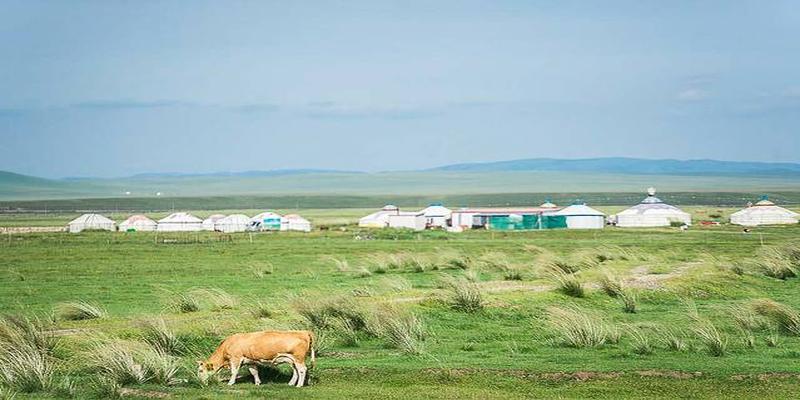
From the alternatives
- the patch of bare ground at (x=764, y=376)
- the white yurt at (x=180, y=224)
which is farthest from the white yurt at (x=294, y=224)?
the patch of bare ground at (x=764, y=376)

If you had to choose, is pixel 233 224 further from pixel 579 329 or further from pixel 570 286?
pixel 579 329

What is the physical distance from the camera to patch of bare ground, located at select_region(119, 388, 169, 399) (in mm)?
15491

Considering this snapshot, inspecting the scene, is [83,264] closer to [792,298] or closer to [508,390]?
[792,298]

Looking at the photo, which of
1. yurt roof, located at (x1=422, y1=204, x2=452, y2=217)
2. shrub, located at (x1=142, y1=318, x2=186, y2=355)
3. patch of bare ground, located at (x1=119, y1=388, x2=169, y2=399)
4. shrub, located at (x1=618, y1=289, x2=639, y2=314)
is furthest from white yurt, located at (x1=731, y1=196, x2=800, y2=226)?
patch of bare ground, located at (x1=119, y1=388, x2=169, y2=399)

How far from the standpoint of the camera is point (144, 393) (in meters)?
15.6

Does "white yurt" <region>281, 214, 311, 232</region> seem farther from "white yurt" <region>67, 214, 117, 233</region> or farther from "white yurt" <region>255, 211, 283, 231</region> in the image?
"white yurt" <region>67, 214, 117, 233</region>

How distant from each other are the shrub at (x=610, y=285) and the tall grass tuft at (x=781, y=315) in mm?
5356

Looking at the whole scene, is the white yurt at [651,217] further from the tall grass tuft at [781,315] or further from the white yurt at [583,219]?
the tall grass tuft at [781,315]

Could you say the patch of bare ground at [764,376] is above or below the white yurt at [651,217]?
above

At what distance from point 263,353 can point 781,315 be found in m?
12.2

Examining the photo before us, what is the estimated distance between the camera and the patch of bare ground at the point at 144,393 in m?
15.5

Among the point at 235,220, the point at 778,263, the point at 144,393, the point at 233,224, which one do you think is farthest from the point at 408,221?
the point at 144,393

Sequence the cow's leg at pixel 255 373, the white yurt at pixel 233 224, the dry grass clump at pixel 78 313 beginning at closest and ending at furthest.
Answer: the cow's leg at pixel 255 373
the dry grass clump at pixel 78 313
the white yurt at pixel 233 224

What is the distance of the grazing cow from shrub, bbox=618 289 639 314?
1180 cm
